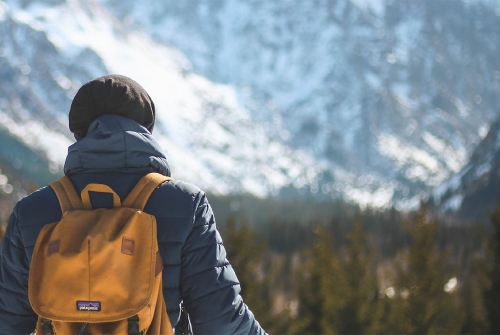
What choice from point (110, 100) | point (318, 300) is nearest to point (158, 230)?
point (110, 100)

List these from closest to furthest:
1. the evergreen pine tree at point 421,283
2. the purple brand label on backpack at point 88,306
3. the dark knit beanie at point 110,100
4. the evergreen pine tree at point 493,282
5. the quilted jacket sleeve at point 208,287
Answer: the purple brand label on backpack at point 88,306 → the quilted jacket sleeve at point 208,287 → the dark knit beanie at point 110,100 → the evergreen pine tree at point 493,282 → the evergreen pine tree at point 421,283

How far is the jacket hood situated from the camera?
3.85m

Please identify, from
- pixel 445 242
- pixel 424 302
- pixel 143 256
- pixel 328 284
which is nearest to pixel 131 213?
pixel 143 256

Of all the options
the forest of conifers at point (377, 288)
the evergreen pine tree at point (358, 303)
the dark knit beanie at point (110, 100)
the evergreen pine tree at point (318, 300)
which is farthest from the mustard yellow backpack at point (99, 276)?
the evergreen pine tree at point (358, 303)

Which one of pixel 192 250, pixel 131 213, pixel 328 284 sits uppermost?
pixel 131 213

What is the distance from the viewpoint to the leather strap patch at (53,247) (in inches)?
137

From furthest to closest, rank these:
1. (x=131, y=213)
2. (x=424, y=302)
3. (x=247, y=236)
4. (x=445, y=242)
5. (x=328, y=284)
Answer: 1. (x=445, y=242)
2. (x=328, y=284)
3. (x=247, y=236)
4. (x=424, y=302)
5. (x=131, y=213)

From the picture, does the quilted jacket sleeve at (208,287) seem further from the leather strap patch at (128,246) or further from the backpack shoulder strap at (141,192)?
the leather strap patch at (128,246)

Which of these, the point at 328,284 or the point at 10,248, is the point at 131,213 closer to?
the point at 10,248

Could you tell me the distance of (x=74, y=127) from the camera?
13.7 feet

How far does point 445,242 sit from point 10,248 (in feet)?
531

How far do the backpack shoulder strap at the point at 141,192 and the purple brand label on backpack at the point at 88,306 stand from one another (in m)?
0.60

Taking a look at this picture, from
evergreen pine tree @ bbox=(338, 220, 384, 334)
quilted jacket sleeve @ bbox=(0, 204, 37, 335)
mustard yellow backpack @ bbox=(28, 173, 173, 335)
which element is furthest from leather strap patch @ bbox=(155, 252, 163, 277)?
evergreen pine tree @ bbox=(338, 220, 384, 334)

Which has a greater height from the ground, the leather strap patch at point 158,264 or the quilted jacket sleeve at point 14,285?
the leather strap patch at point 158,264
